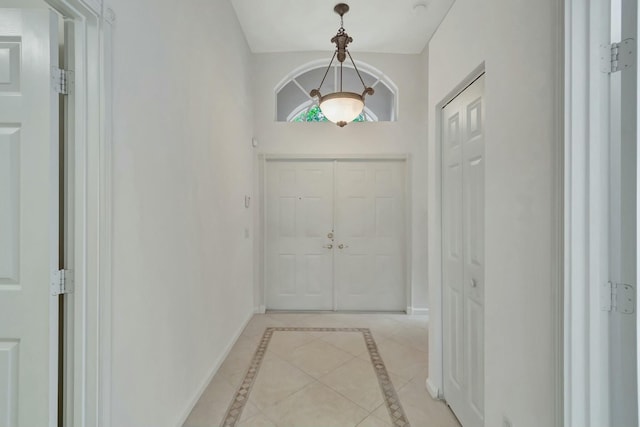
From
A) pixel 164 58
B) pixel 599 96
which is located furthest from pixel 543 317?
pixel 164 58

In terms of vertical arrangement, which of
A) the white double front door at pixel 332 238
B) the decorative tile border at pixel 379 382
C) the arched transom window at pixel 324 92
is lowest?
the decorative tile border at pixel 379 382

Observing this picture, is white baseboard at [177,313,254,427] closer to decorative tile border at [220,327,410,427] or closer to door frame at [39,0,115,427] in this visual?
decorative tile border at [220,327,410,427]

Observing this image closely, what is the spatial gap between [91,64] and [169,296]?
1.18 meters

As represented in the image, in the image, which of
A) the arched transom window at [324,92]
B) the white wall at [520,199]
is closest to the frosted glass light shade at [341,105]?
the arched transom window at [324,92]

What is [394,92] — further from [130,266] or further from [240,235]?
[130,266]

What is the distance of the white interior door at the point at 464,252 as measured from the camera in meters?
1.57

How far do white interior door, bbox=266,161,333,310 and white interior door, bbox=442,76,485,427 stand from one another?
2.00m

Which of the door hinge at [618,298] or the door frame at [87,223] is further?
the door frame at [87,223]

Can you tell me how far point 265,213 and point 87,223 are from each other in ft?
8.83

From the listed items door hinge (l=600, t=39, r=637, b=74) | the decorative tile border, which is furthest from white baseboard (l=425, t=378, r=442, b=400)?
door hinge (l=600, t=39, r=637, b=74)

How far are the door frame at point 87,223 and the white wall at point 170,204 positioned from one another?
0.09 metres

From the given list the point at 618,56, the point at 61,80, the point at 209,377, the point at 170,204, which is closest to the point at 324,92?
the point at 170,204

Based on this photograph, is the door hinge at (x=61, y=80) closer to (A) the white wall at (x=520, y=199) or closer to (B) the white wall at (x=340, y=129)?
(A) the white wall at (x=520, y=199)

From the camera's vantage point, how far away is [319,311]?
381cm
